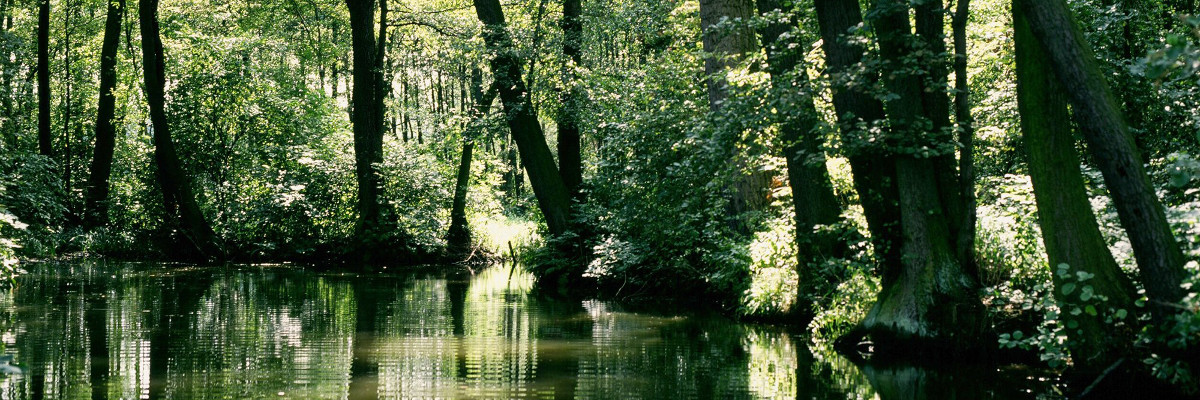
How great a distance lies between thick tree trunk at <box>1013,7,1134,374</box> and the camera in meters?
6.73

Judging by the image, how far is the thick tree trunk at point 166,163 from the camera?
21.1 meters

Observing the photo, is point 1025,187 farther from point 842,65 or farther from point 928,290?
point 842,65

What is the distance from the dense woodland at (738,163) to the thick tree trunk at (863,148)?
3 centimetres

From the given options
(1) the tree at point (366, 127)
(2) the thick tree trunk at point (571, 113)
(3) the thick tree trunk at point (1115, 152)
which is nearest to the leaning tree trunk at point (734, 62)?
(2) the thick tree trunk at point (571, 113)

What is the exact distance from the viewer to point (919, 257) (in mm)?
8664

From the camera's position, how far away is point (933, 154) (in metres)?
8.18

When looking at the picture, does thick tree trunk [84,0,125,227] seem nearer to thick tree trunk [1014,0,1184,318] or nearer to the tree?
the tree

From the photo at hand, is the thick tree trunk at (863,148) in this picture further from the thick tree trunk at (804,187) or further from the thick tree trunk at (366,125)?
the thick tree trunk at (366,125)

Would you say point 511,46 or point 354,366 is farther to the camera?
point 511,46

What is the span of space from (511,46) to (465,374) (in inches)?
401

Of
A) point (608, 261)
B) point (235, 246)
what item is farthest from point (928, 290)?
point (235, 246)

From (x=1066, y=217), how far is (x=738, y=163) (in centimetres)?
372

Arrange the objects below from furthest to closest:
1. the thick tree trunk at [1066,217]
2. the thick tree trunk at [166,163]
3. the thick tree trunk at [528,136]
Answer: the thick tree trunk at [166,163] → the thick tree trunk at [528,136] → the thick tree trunk at [1066,217]

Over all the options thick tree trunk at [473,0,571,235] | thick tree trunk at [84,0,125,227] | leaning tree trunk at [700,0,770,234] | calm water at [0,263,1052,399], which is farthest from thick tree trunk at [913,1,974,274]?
thick tree trunk at [84,0,125,227]
